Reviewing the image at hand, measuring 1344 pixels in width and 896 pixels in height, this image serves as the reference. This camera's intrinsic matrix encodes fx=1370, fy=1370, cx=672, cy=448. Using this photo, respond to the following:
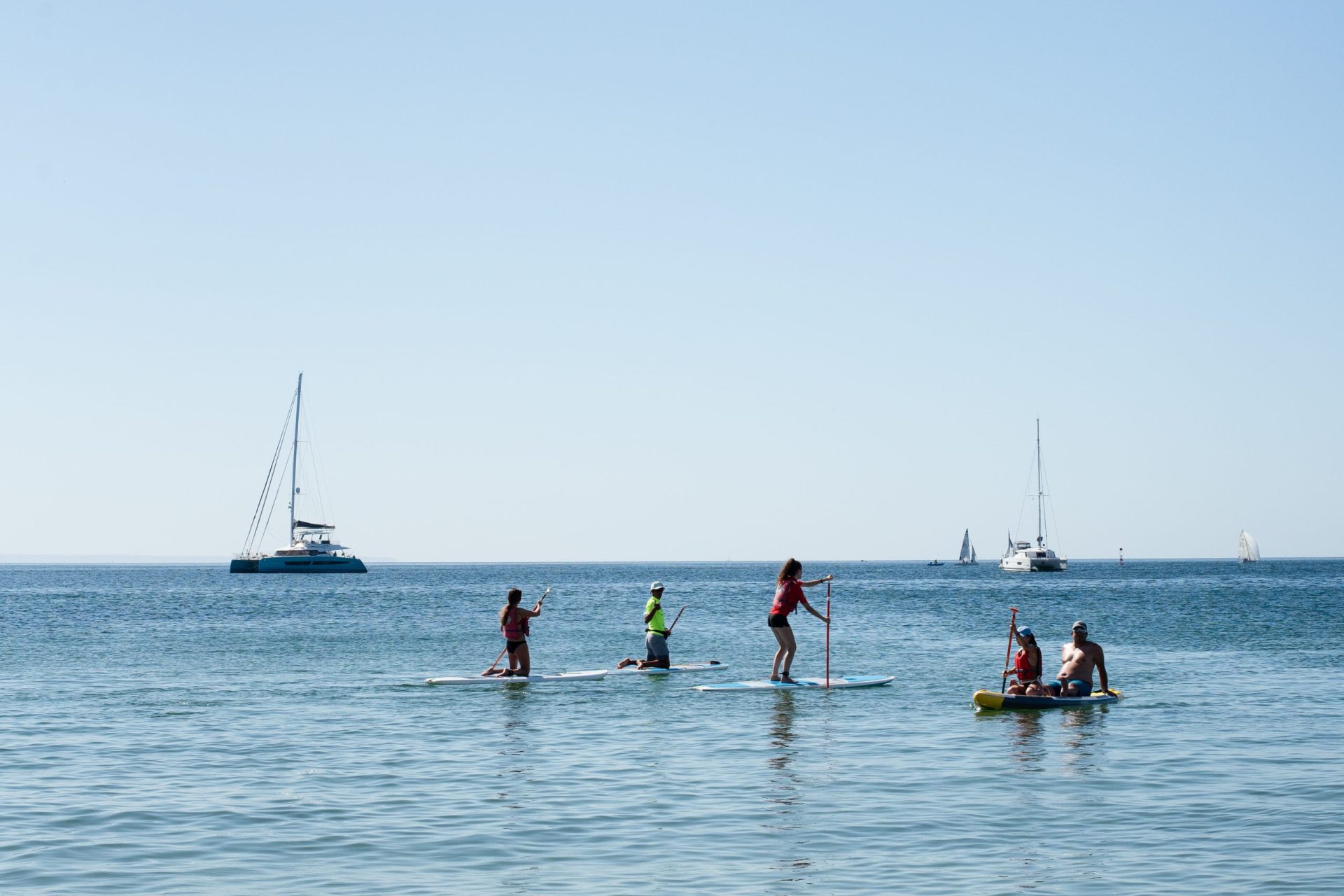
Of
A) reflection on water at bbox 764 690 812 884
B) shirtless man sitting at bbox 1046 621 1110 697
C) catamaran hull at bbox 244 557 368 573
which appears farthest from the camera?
catamaran hull at bbox 244 557 368 573

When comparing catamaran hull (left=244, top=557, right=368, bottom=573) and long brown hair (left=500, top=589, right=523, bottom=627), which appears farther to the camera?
catamaran hull (left=244, top=557, right=368, bottom=573)

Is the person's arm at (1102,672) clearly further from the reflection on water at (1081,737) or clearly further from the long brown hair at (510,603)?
the long brown hair at (510,603)

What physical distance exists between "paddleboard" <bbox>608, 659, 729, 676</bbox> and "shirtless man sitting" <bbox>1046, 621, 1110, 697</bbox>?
8181 mm

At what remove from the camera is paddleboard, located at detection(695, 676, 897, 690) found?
24.1 metres

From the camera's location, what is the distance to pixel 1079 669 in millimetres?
21406

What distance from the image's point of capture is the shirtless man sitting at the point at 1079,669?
21.2 m

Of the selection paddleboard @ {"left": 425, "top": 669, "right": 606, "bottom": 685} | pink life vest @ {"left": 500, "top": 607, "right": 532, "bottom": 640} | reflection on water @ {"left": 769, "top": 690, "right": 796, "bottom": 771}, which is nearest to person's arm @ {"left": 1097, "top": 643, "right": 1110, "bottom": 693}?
reflection on water @ {"left": 769, "top": 690, "right": 796, "bottom": 771}

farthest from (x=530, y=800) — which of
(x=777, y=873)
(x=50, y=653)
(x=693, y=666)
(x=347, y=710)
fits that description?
(x=50, y=653)

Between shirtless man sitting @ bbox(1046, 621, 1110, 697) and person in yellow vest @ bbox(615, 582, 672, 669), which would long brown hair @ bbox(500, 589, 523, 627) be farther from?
shirtless man sitting @ bbox(1046, 621, 1110, 697)

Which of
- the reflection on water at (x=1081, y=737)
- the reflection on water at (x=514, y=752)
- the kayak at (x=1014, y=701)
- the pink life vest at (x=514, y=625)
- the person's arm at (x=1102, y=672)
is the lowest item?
the reflection on water at (x=514, y=752)

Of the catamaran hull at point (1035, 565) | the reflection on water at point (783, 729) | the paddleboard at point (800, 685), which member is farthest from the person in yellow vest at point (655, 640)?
the catamaran hull at point (1035, 565)

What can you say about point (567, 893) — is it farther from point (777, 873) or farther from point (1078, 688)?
point (1078, 688)

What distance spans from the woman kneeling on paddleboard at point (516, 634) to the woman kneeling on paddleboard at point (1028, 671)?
→ 28.8 ft

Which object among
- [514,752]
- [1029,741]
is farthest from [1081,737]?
[514,752]
